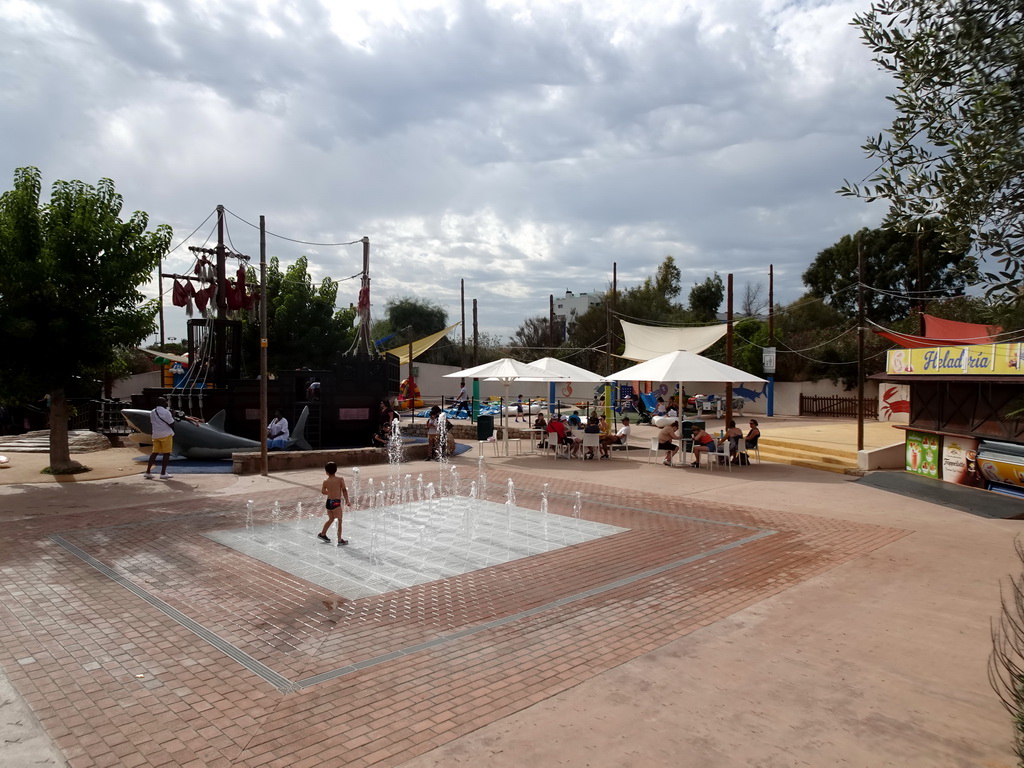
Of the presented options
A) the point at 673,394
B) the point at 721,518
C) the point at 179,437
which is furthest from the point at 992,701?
the point at 673,394

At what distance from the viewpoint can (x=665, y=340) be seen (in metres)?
29.4

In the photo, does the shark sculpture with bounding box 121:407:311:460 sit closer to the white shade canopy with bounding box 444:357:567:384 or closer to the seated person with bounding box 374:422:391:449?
the seated person with bounding box 374:422:391:449

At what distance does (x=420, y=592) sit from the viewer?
671 cm

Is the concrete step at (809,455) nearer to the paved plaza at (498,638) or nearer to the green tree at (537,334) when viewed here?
the paved plaza at (498,638)

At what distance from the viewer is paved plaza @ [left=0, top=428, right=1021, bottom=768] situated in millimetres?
3961

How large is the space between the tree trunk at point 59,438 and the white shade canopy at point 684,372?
41.1ft

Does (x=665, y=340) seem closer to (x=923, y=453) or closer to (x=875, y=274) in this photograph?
(x=923, y=453)

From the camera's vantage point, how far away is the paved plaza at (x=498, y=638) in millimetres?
3961

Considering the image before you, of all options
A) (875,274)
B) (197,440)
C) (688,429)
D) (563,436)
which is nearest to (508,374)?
(563,436)

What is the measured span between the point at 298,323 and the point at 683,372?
980 inches

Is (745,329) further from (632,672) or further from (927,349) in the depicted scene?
(632,672)

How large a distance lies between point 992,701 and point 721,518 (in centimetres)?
593

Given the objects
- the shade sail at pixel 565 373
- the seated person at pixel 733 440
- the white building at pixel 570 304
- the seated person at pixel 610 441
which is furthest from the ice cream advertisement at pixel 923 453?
the white building at pixel 570 304

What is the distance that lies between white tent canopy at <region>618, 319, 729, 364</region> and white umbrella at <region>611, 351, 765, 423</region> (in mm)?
10290
